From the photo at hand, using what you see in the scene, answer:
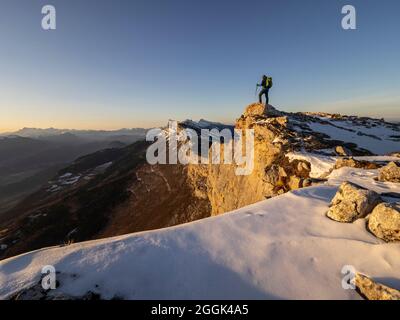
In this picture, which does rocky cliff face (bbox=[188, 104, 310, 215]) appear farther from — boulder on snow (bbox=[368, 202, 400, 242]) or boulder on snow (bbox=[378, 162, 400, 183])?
boulder on snow (bbox=[368, 202, 400, 242])

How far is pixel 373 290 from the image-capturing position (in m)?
4.61

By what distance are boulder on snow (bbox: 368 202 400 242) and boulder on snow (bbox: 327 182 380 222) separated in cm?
50

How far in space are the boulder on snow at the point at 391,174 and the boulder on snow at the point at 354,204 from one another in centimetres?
394

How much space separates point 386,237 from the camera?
605 cm

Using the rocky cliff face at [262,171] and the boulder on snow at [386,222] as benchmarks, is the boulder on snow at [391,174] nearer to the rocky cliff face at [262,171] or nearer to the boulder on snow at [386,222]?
the rocky cliff face at [262,171]

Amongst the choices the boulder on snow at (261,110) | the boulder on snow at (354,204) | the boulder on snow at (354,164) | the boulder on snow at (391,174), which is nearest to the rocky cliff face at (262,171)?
the boulder on snow at (261,110)

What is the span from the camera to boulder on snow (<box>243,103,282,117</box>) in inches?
1291

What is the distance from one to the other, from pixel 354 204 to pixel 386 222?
108 cm

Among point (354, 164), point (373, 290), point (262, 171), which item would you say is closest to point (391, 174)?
point (354, 164)

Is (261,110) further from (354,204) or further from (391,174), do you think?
(354,204)

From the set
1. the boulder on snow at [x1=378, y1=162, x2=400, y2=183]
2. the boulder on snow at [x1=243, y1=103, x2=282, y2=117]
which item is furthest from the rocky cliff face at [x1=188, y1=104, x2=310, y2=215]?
the boulder on snow at [x1=378, y1=162, x2=400, y2=183]
